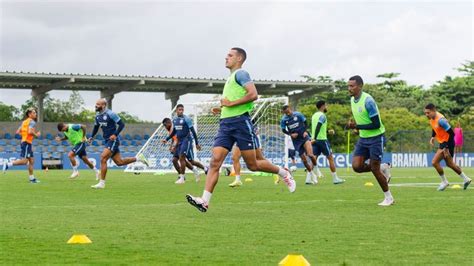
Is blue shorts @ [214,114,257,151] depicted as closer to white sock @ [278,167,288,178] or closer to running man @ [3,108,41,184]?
white sock @ [278,167,288,178]

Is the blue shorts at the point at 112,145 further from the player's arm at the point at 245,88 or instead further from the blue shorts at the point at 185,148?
the player's arm at the point at 245,88

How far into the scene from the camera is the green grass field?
24.4 ft

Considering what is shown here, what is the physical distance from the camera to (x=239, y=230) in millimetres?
9641

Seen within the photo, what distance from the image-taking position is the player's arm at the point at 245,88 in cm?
1210

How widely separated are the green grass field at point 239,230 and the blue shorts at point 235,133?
99cm

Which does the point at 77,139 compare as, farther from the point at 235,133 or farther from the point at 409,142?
the point at 409,142

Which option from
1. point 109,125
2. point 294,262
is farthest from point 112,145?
point 294,262

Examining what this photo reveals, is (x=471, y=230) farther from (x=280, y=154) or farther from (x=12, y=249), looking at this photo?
(x=280, y=154)

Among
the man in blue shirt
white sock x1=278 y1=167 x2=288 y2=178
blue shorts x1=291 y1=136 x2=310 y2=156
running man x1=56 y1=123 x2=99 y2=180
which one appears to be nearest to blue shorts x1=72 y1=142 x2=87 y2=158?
running man x1=56 y1=123 x2=99 y2=180

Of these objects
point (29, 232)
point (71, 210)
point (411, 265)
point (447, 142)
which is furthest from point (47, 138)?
point (411, 265)

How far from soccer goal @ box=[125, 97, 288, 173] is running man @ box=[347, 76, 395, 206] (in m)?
21.1

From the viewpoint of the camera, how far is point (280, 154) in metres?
37.1

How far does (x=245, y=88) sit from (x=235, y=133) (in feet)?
2.14

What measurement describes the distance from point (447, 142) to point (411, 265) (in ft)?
39.6
